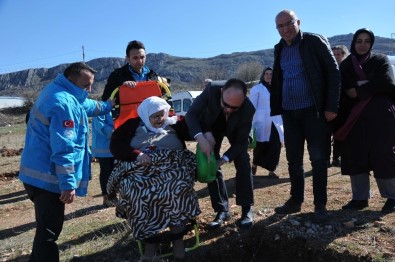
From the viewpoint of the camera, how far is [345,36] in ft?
439

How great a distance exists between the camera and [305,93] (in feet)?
14.9

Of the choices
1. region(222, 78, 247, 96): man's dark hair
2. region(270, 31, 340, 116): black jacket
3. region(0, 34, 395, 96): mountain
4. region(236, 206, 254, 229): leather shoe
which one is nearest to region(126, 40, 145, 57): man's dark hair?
region(222, 78, 247, 96): man's dark hair

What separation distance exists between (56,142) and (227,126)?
5.69 feet

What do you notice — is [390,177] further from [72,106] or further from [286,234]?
[72,106]

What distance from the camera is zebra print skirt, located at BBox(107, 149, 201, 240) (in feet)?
13.0

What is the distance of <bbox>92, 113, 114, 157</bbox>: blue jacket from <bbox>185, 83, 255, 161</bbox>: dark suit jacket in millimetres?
2170

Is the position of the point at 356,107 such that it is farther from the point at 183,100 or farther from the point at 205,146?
the point at 183,100

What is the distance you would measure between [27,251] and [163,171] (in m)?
2.15

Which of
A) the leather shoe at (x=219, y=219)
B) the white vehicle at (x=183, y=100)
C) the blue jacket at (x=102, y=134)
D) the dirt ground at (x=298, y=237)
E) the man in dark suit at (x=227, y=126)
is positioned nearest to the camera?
the dirt ground at (x=298, y=237)

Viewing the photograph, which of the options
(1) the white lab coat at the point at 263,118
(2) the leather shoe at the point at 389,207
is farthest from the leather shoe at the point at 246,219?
(1) the white lab coat at the point at 263,118

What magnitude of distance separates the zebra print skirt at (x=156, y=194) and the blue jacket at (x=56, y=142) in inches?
17.7

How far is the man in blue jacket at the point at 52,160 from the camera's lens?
3742 millimetres

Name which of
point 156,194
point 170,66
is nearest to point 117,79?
point 156,194

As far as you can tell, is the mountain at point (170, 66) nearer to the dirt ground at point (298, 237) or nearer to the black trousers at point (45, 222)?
the dirt ground at point (298, 237)
